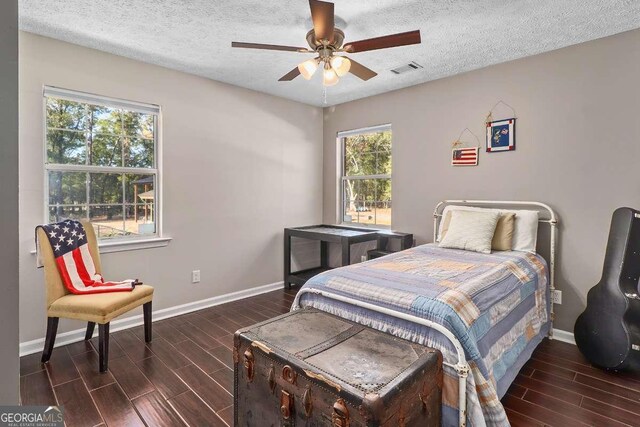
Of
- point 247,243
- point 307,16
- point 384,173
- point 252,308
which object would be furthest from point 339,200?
point 307,16

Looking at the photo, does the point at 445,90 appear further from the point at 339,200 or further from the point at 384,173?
the point at 339,200

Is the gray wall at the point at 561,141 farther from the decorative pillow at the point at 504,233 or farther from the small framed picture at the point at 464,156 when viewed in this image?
the decorative pillow at the point at 504,233

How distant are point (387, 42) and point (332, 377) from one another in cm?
187

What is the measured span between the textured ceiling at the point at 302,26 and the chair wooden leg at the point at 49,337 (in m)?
2.14

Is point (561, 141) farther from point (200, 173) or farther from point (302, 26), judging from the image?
point (200, 173)

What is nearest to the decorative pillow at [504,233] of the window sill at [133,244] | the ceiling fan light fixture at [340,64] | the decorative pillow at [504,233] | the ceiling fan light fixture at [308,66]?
the decorative pillow at [504,233]

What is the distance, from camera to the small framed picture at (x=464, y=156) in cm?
338

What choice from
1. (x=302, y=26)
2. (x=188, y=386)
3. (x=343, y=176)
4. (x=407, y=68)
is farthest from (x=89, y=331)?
(x=407, y=68)

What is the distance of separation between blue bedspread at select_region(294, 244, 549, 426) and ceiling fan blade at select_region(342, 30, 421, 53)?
1.43 metres

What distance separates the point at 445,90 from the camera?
11.7 ft

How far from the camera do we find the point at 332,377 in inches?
52.2

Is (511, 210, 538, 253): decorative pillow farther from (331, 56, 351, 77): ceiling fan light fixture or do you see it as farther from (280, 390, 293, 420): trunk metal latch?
(280, 390, 293, 420): trunk metal latch

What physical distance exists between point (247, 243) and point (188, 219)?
2.57 feet

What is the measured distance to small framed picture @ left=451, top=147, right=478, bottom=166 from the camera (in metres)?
3.38
